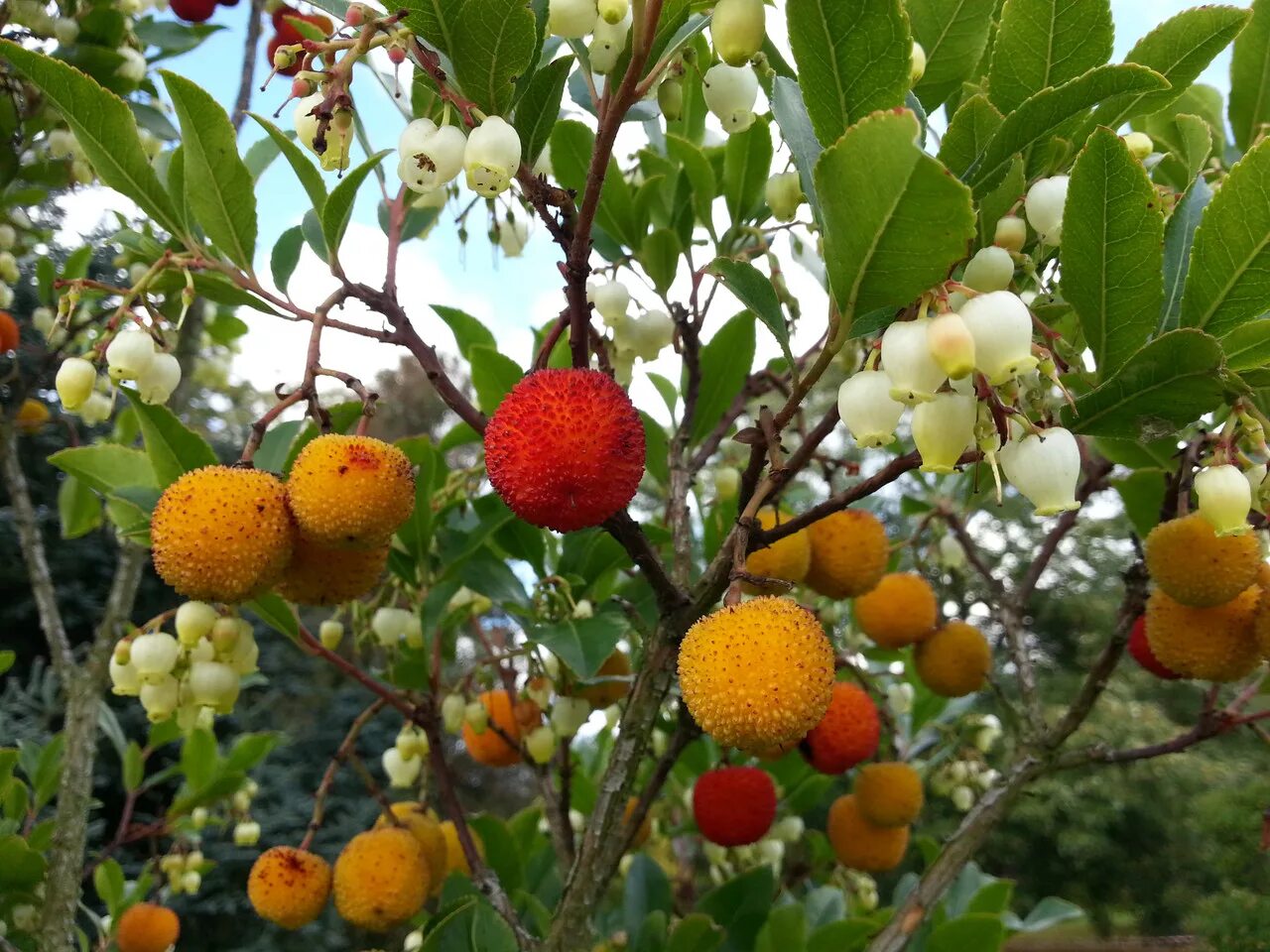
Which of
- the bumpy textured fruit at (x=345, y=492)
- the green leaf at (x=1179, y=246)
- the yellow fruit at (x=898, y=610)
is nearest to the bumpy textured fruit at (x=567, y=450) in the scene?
the bumpy textured fruit at (x=345, y=492)

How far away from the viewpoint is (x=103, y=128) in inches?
34.5

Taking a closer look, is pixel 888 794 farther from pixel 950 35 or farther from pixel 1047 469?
pixel 950 35

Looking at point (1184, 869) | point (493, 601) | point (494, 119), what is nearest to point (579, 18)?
point (494, 119)

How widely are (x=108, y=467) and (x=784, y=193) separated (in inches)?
36.5

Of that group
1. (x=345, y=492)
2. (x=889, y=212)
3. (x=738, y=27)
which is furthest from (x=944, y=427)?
(x=345, y=492)

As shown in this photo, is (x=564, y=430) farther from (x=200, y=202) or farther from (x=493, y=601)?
(x=493, y=601)

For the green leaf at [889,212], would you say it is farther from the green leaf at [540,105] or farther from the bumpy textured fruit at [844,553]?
the bumpy textured fruit at [844,553]

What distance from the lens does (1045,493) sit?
25.2 inches

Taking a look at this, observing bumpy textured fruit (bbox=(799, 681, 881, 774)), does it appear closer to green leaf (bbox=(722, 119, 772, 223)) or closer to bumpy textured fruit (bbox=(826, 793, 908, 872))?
bumpy textured fruit (bbox=(826, 793, 908, 872))

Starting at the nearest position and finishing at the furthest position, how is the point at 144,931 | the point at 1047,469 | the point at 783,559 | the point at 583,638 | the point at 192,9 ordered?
the point at 1047,469, the point at 583,638, the point at 783,559, the point at 144,931, the point at 192,9

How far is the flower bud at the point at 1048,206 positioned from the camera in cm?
72

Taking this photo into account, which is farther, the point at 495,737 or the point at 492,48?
the point at 495,737

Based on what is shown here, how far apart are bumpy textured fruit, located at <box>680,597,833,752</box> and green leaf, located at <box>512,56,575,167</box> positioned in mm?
453

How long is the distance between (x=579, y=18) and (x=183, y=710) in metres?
1.03
